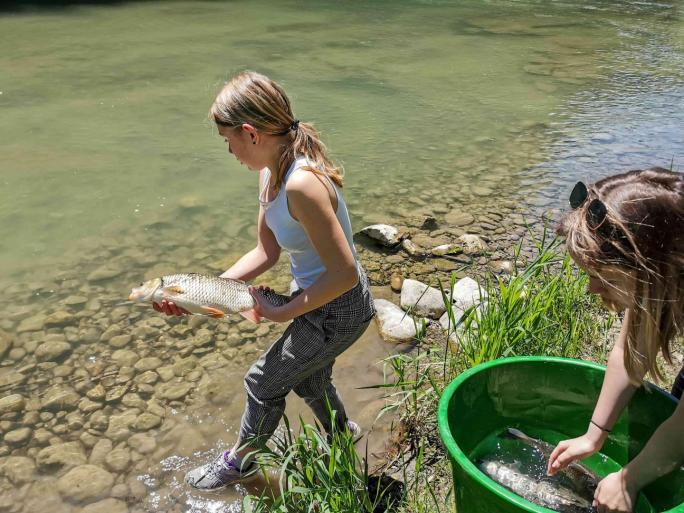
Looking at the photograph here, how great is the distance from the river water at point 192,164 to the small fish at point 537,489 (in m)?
0.81

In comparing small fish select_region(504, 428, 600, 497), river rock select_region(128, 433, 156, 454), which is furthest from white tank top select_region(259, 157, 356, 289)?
river rock select_region(128, 433, 156, 454)

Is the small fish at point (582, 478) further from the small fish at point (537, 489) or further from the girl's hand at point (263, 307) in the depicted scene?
the girl's hand at point (263, 307)

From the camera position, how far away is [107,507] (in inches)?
110

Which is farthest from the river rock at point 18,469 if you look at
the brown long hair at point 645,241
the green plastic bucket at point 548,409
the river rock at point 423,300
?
the brown long hair at point 645,241

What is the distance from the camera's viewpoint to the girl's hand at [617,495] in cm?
171

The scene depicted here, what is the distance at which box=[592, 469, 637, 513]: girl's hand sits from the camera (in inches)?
67.3

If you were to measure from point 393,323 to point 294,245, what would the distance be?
1.63 metres

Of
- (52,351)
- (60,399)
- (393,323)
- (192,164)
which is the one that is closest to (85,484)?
(60,399)

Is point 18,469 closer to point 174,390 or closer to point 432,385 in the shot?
point 174,390

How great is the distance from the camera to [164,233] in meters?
5.00

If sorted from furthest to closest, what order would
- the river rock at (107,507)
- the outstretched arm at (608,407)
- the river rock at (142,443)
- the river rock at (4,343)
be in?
1. the river rock at (4,343)
2. the river rock at (142,443)
3. the river rock at (107,507)
4. the outstretched arm at (608,407)

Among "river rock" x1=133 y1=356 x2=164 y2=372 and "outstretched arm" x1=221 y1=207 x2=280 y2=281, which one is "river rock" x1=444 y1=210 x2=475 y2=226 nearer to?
"river rock" x1=133 y1=356 x2=164 y2=372

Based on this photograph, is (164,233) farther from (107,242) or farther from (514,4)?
(514,4)

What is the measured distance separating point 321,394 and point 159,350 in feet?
4.75
